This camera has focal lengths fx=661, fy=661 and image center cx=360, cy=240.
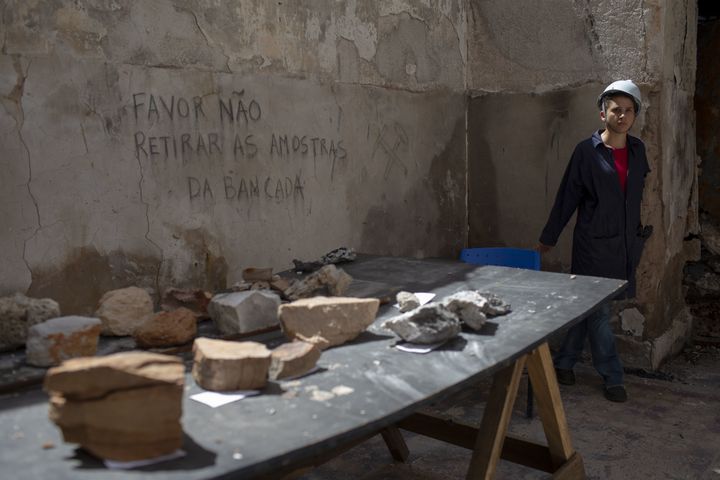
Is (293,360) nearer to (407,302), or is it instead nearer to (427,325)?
(427,325)

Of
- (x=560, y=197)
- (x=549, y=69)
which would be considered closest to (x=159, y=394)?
(x=560, y=197)

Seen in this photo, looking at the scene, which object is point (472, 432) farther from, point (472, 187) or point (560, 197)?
point (472, 187)

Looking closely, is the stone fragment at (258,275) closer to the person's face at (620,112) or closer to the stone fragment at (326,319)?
the stone fragment at (326,319)

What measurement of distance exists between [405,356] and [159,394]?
2.72 feet

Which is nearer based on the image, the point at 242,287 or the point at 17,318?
the point at 17,318

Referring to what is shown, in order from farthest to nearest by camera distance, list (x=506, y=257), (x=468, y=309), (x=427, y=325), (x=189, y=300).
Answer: (x=506, y=257), (x=189, y=300), (x=468, y=309), (x=427, y=325)

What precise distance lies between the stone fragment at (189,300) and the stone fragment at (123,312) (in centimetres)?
20

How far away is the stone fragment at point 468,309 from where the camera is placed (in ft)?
7.42

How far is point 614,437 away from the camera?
3457 mm

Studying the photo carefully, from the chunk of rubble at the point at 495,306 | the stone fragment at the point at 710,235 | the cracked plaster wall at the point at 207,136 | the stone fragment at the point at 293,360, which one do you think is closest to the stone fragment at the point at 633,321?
the stone fragment at the point at 710,235

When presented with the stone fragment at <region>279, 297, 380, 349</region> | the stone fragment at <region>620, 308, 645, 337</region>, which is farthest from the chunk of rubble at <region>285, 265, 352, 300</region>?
the stone fragment at <region>620, 308, 645, 337</region>

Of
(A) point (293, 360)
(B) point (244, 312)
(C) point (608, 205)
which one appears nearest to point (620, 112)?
(C) point (608, 205)

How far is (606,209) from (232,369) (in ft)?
9.25

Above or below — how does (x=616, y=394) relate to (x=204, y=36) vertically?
below
